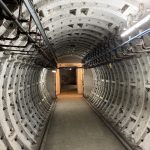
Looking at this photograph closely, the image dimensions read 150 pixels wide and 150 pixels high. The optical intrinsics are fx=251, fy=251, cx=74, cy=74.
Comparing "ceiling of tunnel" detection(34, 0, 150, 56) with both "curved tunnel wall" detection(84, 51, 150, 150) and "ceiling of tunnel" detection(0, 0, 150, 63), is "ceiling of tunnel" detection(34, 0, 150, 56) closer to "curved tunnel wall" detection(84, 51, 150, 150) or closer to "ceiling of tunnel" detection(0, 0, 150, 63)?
"ceiling of tunnel" detection(0, 0, 150, 63)

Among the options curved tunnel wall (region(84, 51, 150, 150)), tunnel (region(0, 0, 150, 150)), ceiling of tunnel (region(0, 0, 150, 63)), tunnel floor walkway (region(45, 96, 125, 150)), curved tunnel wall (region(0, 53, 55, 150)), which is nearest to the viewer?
ceiling of tunnel (region(0, 0, 150, 63))

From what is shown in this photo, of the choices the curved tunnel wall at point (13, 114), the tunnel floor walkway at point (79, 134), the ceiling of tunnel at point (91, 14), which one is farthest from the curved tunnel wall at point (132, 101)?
the curved tunnel wall at point (13, 114)

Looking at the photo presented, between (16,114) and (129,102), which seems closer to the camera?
(16,114)

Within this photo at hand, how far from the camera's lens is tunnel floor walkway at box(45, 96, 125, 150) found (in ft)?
25.6

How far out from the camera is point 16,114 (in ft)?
23.7

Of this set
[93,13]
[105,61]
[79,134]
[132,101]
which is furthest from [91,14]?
[79,134]

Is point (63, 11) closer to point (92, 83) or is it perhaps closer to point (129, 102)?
point (129, 102)

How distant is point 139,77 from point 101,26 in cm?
209

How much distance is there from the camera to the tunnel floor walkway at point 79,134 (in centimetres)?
781

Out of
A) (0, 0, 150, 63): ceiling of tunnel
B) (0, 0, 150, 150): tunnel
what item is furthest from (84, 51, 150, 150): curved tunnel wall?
(0, 0, 150, 63): ceiling of tunnel

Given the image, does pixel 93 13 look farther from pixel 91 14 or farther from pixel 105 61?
pixel 105 61

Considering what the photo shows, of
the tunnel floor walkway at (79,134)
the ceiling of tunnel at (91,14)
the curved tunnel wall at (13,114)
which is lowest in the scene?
the tunnel floor walkway at (79,134)

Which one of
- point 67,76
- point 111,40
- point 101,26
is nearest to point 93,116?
point 111,40

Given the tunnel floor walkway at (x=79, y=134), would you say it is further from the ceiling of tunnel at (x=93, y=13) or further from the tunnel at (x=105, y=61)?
the ceiling of tunnel at (x=93, y=13)
